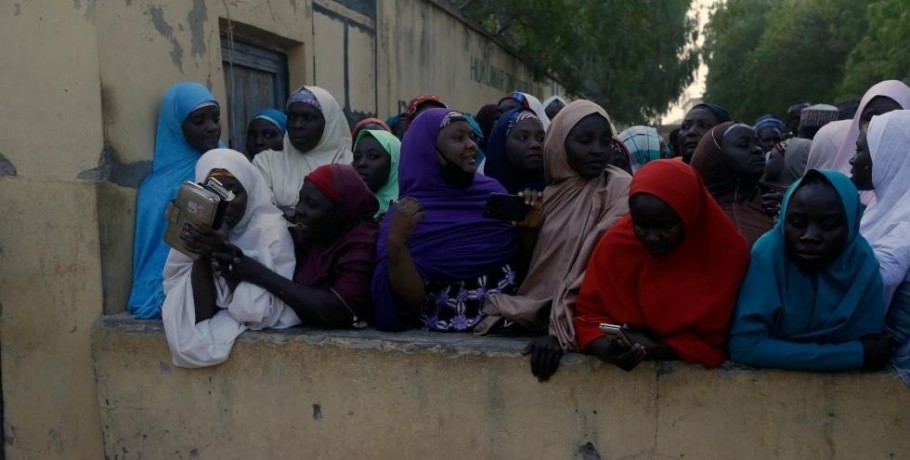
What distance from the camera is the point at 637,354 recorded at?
2.53 metres

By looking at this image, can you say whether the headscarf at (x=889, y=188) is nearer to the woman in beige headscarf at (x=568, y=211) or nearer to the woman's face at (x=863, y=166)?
the woman's face at (x=863, y=166)

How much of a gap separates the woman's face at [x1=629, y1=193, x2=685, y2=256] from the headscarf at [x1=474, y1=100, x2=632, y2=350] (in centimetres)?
43

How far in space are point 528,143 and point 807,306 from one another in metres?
1.53

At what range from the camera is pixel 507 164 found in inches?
150

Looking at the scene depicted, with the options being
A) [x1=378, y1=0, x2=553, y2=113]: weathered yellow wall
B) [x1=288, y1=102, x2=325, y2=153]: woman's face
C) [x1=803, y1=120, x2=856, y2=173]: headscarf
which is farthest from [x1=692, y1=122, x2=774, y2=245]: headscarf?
[x1=378, y1=0, x2=553, y2=113]: weathered yellow wall

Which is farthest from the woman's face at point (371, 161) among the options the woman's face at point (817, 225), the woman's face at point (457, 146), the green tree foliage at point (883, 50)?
the green tree foliage at point (883, 50)

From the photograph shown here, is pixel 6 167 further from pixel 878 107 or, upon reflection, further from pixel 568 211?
pixel 878 107

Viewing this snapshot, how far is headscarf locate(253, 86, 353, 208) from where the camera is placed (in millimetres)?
4180

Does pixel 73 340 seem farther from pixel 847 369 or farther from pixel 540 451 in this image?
pixel 847 369

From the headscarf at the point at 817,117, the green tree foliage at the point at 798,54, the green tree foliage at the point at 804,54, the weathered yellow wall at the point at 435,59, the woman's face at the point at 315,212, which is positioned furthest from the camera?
the green tree foliage at the point at 798,54

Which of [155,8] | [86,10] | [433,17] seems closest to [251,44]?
[155,8]

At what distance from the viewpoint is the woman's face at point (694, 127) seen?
4641 mm

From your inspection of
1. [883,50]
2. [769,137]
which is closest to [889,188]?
[769,137]

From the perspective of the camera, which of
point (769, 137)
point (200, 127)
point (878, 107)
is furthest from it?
point (769, 137)
